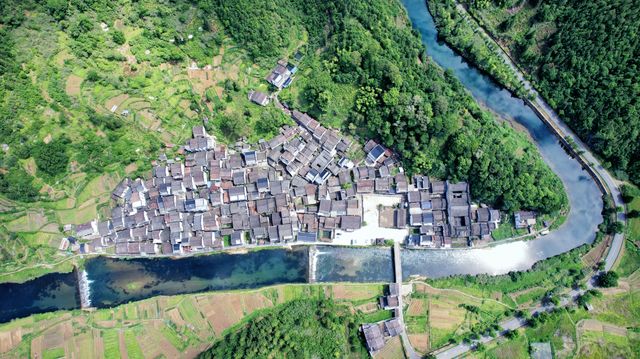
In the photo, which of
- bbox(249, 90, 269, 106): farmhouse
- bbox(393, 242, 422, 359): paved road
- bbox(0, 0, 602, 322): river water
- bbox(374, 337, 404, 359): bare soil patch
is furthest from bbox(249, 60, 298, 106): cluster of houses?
bbox(374, 337, 404, 359): bare soil patch

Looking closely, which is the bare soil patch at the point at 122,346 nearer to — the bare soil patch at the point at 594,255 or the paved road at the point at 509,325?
the paved road at the point at 509,325

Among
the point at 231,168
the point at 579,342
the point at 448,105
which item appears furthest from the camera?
the point at 231,168

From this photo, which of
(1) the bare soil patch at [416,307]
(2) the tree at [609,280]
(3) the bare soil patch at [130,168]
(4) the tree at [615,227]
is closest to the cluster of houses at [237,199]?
(3) the bare soil patch at [130,168]

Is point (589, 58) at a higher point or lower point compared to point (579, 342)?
higher

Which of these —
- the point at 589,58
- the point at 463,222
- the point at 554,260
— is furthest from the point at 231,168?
the point at 589,58

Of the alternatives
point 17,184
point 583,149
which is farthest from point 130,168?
point 583,149

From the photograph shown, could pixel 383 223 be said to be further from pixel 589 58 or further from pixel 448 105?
pixel 589 58

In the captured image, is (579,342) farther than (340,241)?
No
